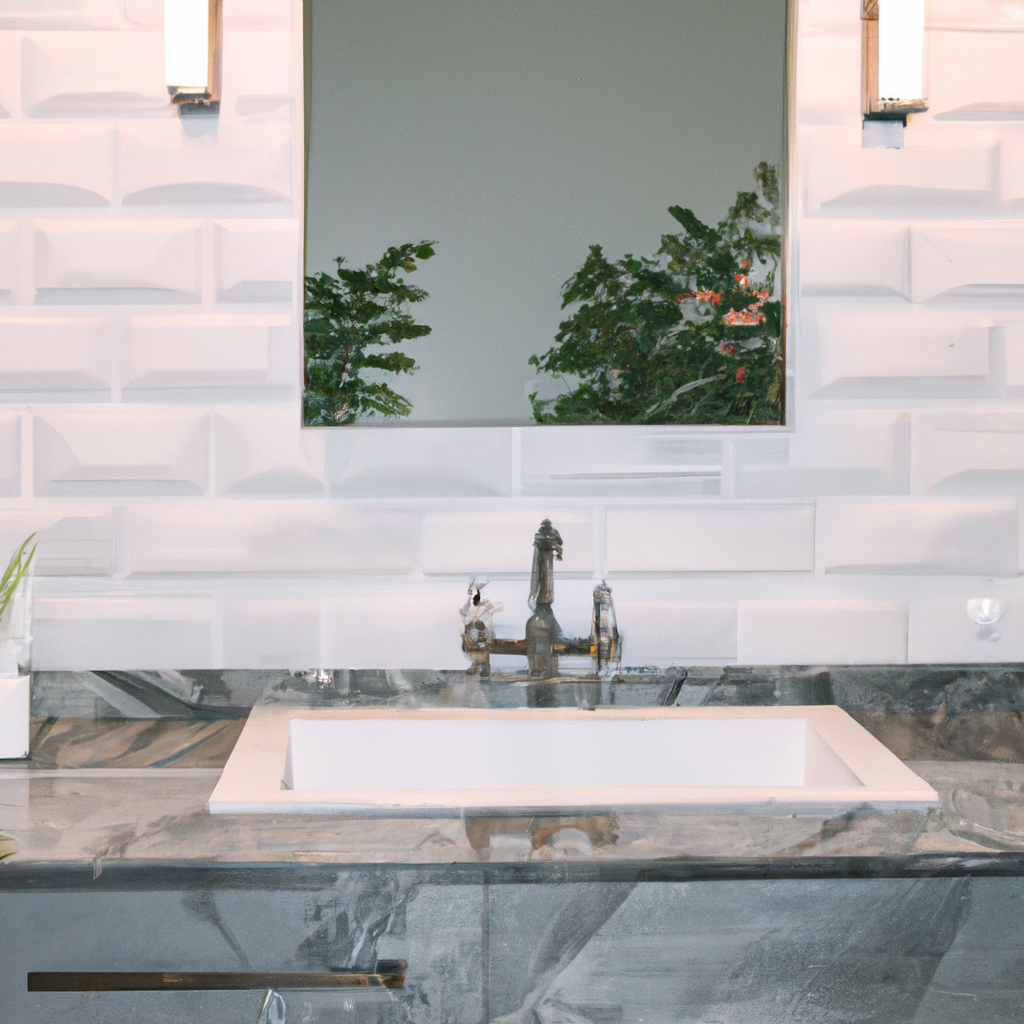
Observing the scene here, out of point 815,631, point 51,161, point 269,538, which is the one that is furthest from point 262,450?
point 815,631

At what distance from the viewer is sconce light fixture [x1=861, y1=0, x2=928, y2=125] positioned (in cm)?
127

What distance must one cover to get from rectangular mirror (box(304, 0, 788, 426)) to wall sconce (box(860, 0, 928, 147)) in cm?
12

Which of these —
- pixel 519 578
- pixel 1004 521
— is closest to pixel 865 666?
pixel 1004 521

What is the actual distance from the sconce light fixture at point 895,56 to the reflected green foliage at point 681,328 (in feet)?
0.60

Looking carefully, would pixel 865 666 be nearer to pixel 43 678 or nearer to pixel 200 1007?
pixel 200 1007

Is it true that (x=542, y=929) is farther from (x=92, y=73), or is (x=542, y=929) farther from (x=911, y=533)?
(x=92, y=73)

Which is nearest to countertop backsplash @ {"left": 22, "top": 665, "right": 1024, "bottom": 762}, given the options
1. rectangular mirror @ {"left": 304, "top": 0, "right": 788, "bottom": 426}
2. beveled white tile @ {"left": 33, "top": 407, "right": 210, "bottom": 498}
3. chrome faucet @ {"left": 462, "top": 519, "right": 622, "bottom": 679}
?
chrome faucet @ {"left": 462, "top": 519, "right": 622, "bottom": 679}

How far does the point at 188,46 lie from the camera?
1259mm

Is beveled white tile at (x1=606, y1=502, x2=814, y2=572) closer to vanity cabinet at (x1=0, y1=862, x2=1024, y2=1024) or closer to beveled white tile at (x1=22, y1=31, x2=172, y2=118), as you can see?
vanity cabinet at (x1=0, y1=862, x2=1024, y2=1024)

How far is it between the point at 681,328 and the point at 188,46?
2.61 feet

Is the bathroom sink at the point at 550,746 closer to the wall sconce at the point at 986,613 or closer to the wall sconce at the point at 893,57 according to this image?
the wall sconce at the point at 986,613

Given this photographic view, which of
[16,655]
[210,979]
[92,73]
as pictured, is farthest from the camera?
[92,73]

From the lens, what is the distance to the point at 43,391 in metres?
1.32

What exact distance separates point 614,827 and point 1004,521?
88 cm
